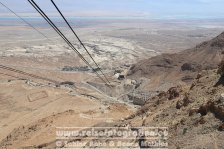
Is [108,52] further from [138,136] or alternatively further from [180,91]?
[138,136]

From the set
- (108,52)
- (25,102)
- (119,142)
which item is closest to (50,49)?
(108,52)

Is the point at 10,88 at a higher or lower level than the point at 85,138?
lower

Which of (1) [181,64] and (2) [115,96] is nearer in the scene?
(2) [115,96]

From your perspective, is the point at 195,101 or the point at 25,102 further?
the point at 25,102

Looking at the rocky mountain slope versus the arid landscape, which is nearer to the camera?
the arid landscape

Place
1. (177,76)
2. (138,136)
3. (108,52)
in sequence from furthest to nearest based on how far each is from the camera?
(108,52), (177,76), (138,136)

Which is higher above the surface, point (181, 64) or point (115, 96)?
point (181, 64)

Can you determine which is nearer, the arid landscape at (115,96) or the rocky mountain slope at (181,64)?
the arid landscape at (115,96)

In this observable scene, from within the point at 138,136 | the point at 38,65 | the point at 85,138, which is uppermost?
the point at 138,136
